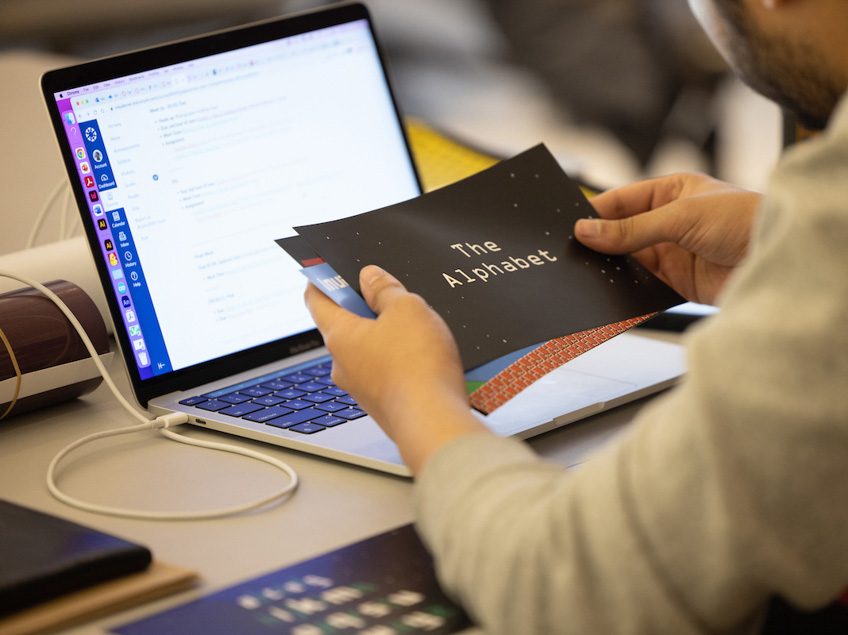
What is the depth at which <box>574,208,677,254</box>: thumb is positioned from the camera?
90 centimetres

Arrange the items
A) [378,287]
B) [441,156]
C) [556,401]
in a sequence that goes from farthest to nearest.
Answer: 1. [441,156]
2. [556,401]
3. [378,287]

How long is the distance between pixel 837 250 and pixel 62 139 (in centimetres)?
78

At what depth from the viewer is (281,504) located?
777 mm

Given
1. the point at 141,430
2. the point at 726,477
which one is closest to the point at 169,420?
the point at 141,430

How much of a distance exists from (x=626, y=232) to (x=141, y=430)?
0.48m

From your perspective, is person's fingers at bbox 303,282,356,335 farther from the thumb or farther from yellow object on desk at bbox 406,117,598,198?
yellow object on desk at bbox 406,117,598,198

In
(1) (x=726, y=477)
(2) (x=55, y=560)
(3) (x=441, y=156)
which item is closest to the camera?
(1) (x=726, y=477)

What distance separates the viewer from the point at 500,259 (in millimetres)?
860

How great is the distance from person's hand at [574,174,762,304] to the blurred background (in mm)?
953

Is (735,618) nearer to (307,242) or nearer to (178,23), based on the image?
(307,242)

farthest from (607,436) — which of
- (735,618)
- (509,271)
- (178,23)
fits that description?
(178,23)

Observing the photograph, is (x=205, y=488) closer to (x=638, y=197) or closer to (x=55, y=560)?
(x=55, y=560)

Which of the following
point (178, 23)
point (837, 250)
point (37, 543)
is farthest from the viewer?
point (178, 23)

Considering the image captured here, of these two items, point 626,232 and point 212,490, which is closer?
point 212,490
